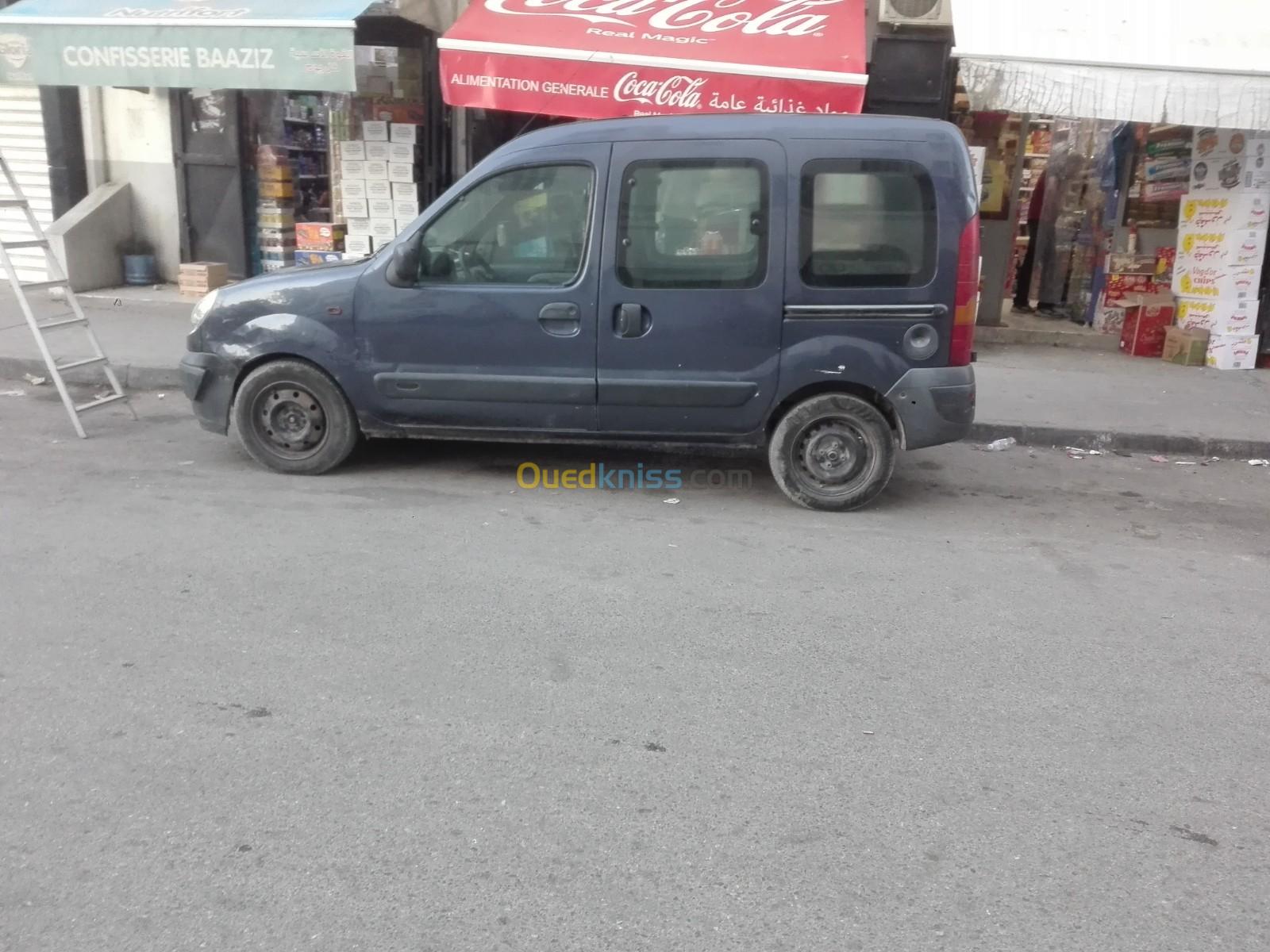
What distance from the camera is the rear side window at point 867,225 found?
5.75 metres

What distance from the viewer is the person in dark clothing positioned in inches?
531

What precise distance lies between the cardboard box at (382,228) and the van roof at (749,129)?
6.04 meters

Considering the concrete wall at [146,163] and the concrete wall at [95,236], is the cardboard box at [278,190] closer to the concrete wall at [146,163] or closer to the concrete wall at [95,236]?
the concrete wall at [146,163]

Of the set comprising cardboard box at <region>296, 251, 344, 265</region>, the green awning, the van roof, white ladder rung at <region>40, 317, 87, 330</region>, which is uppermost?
the green awning

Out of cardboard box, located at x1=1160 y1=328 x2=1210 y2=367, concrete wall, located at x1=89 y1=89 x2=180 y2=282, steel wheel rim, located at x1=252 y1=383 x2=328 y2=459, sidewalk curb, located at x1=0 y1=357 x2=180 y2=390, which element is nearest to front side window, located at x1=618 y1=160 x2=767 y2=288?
steel wheel rim, located at x1=252 y1=383 x2=328 y2=459

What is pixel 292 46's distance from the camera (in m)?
9.32

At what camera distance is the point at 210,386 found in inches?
253

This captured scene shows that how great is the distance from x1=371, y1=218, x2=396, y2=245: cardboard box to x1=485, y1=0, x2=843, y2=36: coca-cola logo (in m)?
2.67

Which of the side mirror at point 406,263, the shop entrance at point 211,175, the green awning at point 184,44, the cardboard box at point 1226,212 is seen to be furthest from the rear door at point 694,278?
the shop entrance at point 211,175

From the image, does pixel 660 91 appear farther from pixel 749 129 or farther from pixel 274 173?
pixel 274 173

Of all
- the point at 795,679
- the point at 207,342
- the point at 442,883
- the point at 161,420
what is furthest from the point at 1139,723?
the point at 161,420

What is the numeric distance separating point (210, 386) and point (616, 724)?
12.8 feet

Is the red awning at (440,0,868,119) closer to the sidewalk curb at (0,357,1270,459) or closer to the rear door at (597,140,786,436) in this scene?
the sidewalk curb at (0,357,1270,459)

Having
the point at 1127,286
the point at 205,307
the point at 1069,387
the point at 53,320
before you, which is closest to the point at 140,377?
the point at 53,320
